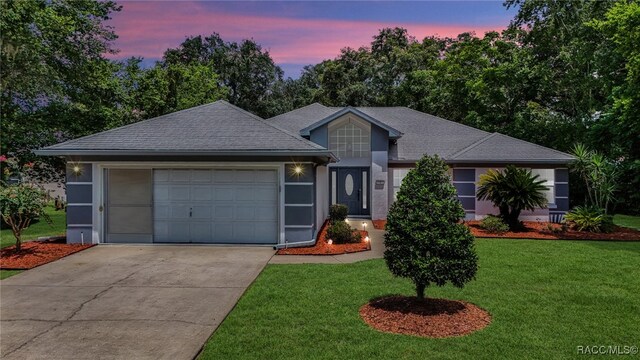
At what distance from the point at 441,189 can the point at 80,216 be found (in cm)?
1193

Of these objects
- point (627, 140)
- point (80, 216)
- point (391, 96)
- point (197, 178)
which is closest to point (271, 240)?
point (197, 178)

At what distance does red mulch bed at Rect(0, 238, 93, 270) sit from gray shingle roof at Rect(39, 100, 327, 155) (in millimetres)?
3009

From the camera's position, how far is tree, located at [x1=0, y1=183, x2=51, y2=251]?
36.0 ft

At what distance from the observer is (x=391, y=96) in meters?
37.4

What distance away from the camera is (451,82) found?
30906 millimetres

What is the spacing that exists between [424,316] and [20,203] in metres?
11.4

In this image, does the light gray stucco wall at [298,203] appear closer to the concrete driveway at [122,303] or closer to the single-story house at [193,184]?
the single-story house at [193,184]

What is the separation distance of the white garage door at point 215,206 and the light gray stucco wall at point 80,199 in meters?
2.10

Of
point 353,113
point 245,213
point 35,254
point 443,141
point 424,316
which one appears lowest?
point 424,316

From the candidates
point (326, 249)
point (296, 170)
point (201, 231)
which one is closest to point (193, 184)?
point (201, 231)

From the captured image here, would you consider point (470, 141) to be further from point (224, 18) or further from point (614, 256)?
point (224, 18)

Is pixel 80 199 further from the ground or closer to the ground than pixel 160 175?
closer to the ground

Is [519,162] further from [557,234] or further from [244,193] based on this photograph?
[244,193]

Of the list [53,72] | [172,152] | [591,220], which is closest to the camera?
[172,152]
